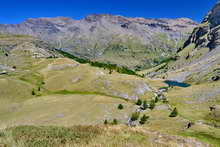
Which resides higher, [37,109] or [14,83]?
[14,83]

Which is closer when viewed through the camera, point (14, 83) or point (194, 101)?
point (194, 101)

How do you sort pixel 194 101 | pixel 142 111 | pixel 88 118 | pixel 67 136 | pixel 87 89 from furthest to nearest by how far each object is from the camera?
pixel 87 89
pixel 194 101
pixel 142 111
pixel 88 118
pixel 67 136

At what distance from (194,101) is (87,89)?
50.9m

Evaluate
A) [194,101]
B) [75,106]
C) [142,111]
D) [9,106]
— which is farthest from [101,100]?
[194,101]

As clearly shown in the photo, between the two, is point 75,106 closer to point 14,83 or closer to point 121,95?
point 121,95

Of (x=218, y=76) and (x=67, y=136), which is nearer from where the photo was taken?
(x=67, y=136)

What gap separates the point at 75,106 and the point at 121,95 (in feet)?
102

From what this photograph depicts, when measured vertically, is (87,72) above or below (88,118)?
above

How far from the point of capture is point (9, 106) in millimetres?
75812

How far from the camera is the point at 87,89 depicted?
4070 inches

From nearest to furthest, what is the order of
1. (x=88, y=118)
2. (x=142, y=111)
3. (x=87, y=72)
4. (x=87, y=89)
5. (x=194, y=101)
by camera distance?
(x=88, y=118) < (x=142, y=111) < (x=194, y=101) < (x=87, y=89) < (x=87, y=72)

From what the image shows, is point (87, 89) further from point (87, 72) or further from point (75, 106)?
point (75, 106)

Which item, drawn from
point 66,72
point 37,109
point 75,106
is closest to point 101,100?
point 75,106

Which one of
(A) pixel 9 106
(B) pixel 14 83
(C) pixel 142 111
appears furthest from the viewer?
(B) pixel 14 83
